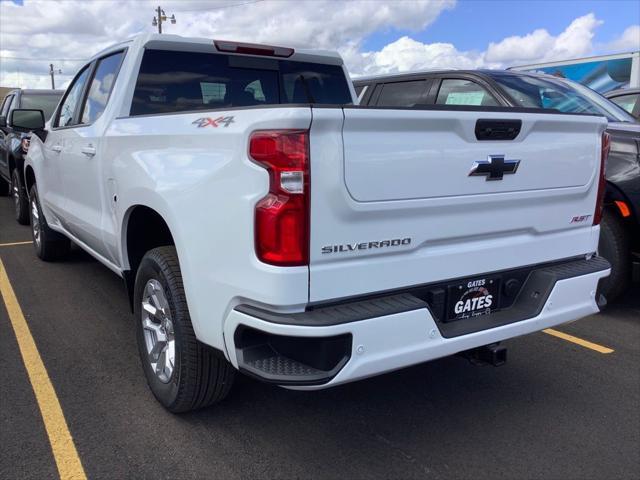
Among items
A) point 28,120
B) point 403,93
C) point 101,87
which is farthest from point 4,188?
point 403,93

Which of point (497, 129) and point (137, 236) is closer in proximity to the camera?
point (497, 129)

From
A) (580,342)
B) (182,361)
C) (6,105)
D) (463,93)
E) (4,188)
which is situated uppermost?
(463,93)

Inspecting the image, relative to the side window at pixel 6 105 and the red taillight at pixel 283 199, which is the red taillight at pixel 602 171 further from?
the side window at pixel 6 105

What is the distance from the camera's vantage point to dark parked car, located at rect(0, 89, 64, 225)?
7.99 m

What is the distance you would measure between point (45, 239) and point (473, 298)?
4.97m

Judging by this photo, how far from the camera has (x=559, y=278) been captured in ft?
9.75

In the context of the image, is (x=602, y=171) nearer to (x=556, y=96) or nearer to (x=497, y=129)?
(x=497, y=129)

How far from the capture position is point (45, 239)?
20.1 feet

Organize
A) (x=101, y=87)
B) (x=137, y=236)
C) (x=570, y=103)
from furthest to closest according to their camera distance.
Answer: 1. (x=570, y=103)
2. (x=101, y=87)
3. (x=137, y=236)

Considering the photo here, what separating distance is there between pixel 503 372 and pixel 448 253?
161cm

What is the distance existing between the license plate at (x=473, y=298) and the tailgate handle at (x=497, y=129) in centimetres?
68

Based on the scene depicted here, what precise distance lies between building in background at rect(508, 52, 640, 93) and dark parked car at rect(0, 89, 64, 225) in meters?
11.4

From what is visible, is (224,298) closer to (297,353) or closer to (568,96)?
(297,353)

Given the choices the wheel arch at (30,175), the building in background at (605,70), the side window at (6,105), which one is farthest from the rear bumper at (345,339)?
the building in background at (605,70)
